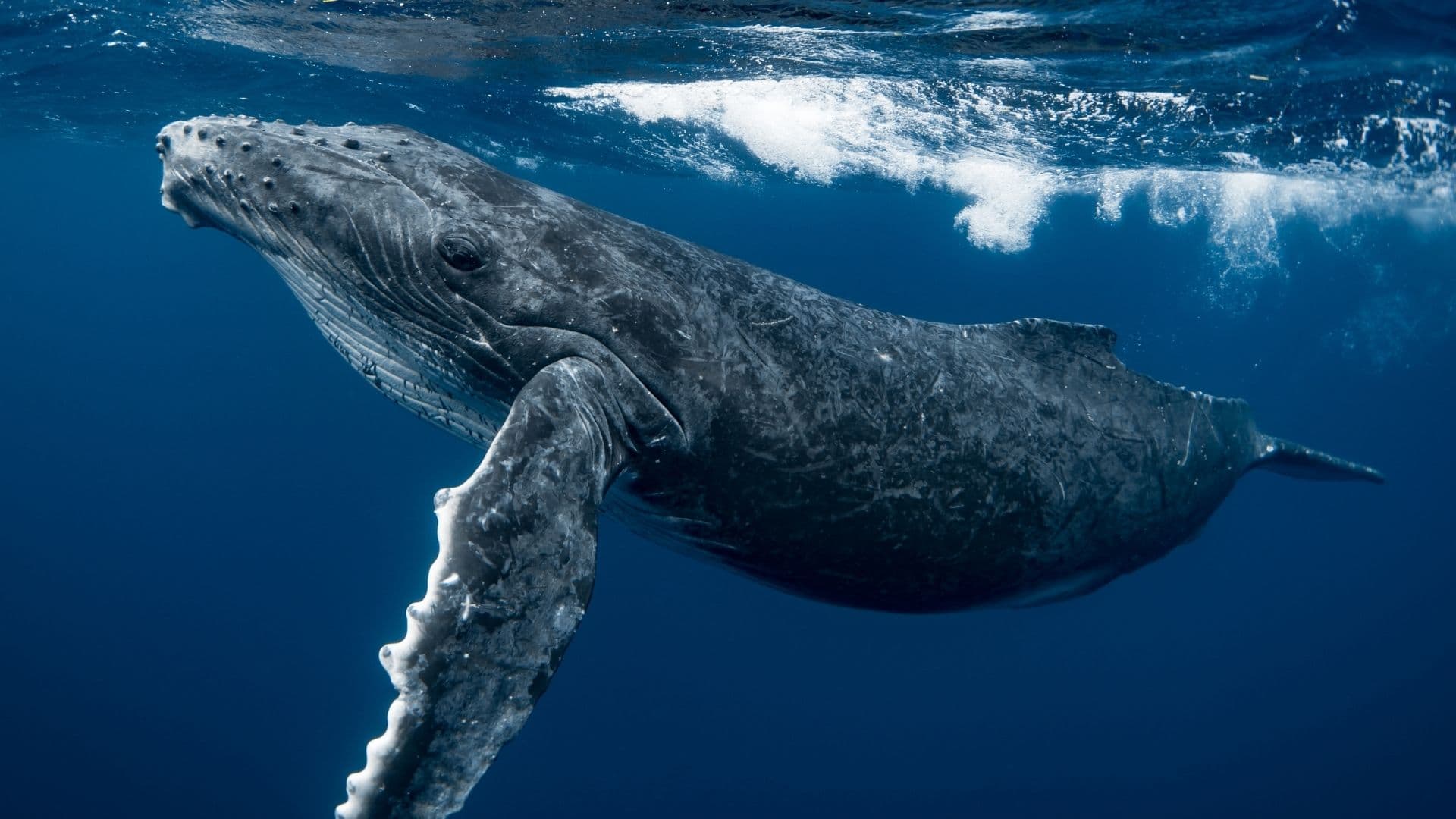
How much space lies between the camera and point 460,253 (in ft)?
15.2

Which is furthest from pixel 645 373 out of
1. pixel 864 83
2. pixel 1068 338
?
pixel 864 83

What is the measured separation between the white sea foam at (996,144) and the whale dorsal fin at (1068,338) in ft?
42.0

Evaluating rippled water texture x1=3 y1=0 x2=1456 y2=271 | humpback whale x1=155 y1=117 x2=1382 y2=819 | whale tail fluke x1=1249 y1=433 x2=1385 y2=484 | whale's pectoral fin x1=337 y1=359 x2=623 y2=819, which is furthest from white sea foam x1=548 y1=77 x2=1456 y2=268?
whale's pectoral fin x1=337 y1=359 x2=623 y2=819

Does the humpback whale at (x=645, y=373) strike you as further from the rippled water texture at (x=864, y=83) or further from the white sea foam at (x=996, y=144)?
the white sea foam at (x=996, y=144)

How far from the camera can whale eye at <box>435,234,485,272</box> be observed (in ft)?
15.3

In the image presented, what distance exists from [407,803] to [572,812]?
29384 millimetres

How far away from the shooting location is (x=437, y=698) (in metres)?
3.17

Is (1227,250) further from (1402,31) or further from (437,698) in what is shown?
(437,698)

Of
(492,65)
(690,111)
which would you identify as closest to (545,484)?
(492,65)

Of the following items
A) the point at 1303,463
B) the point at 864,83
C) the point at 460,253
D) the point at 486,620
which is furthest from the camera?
the point at 864,83

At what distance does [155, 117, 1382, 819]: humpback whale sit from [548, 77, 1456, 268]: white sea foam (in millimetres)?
14512

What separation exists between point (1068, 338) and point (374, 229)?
5.67 m

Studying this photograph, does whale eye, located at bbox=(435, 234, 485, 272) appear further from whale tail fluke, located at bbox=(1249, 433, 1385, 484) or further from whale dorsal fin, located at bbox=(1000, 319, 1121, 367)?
whale tail fluke, located at bbox=(1249, 433, 1385, 484)

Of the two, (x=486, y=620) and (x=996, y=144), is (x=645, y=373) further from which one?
(x=996, y=144)
